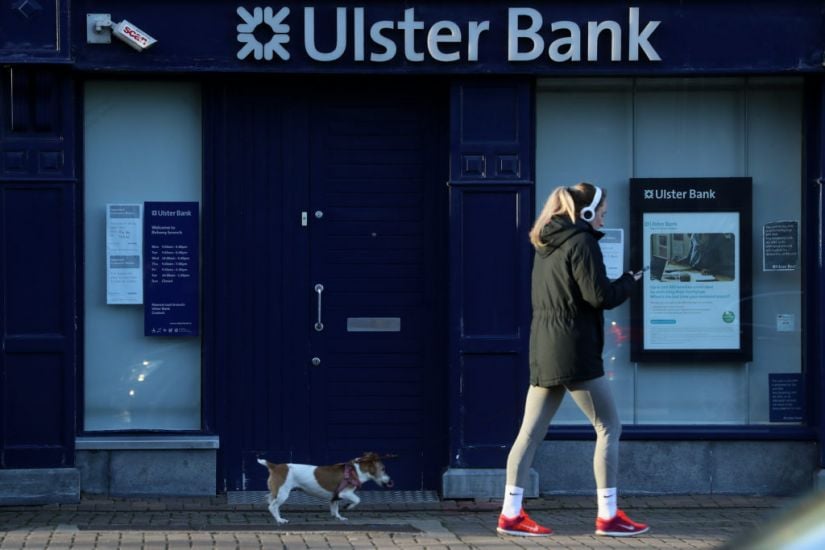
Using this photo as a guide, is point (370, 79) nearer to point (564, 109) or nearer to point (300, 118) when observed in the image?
point (300, 118)

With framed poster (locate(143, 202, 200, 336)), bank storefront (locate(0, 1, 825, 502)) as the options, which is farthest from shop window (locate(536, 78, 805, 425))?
framed poster (locate(143, 202, 200, 336))

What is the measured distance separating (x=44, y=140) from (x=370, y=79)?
6.72 feet

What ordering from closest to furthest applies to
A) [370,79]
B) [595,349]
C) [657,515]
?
[595,349] < [657,515] < [370,79]

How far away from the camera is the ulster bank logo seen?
27.3 feet

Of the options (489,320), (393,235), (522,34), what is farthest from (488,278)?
(522,34)

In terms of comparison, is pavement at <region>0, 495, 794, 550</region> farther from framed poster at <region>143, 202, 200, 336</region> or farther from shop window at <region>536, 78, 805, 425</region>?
framed poster at <region>143, 202, 200, 336</region>

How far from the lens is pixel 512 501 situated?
6969 mm

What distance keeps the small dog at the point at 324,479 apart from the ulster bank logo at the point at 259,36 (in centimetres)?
249

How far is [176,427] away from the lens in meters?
8.73

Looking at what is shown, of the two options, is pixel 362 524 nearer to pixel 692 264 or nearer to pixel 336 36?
pixel 692 264

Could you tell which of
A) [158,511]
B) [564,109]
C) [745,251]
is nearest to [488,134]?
[564,109]

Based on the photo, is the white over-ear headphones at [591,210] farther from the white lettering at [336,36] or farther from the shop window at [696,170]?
the white lettering at [336,36]

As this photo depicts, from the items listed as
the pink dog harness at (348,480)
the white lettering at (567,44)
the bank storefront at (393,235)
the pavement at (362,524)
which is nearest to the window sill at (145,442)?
the bank storefront at (393,235)

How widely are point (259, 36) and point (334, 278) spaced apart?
1.60 metres
